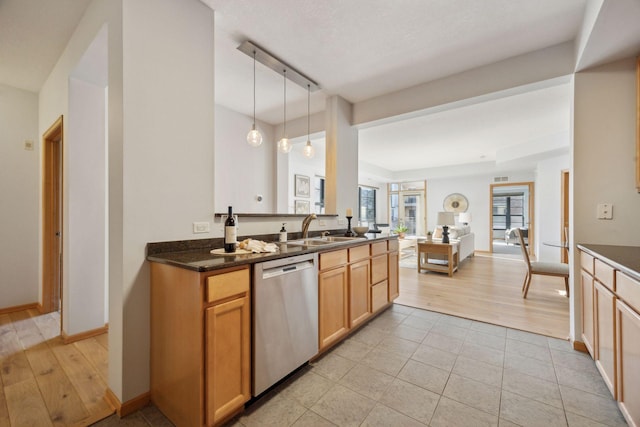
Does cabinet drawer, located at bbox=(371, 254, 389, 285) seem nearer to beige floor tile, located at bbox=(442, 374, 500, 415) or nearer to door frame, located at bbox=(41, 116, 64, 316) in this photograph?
beige floor tile, located at bbox=(442, 374, 500, 415)

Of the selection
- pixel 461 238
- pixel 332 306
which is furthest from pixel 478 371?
pixel 461 238

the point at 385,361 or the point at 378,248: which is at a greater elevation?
the point at 378,248

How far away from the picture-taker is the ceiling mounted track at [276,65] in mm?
2448

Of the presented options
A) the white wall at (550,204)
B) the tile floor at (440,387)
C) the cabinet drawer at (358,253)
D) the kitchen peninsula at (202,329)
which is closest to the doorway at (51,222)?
the kitchen peninsula at (202,329)

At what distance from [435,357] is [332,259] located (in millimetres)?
1126

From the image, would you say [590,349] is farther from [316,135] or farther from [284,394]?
[316,135]

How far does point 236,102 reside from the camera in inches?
147

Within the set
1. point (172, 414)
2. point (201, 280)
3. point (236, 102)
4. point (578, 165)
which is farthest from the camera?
point (236, 102)

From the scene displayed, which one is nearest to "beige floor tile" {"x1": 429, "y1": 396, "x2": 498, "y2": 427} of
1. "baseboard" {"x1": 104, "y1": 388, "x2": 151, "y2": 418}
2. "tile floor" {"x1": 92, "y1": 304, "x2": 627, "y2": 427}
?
"tile floor" {"x1": 92, "y1": 304, "x2": 627, "y2": 427}

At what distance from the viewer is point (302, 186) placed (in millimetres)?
5930

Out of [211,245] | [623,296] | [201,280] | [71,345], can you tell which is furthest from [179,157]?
Result: [623,296]

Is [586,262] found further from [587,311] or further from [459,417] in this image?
[459,417]

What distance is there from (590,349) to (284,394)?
2.26 metres

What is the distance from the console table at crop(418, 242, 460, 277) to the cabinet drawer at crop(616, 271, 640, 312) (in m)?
3.42
